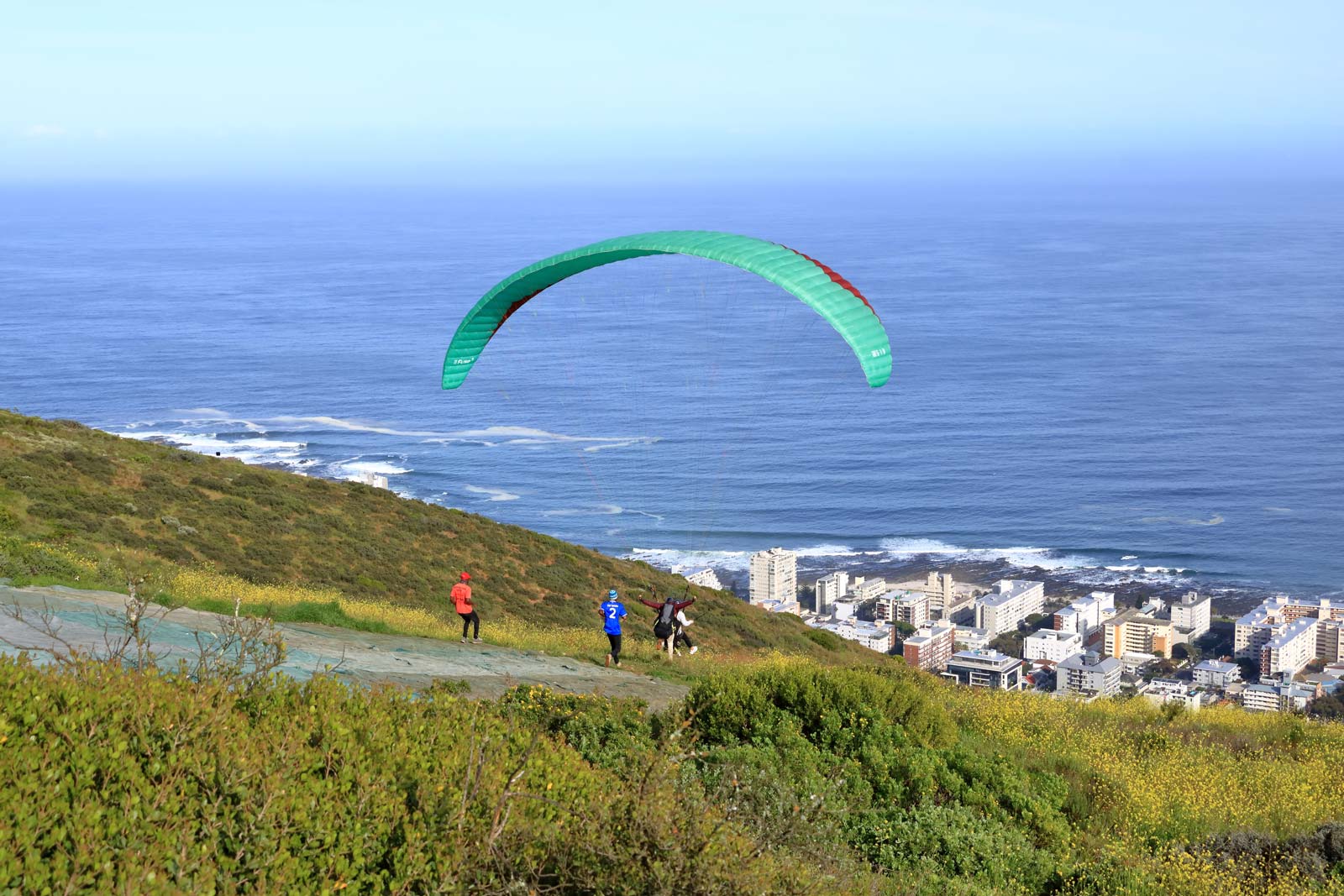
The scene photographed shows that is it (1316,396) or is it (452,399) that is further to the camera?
(452,399)

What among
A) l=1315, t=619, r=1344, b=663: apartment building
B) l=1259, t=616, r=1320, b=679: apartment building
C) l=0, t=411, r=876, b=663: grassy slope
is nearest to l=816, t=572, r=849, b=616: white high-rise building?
l=1259, t=616, r=1320, b=679: apartment building

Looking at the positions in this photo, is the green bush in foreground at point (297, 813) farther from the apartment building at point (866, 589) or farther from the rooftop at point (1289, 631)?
the apartment building at point (866, 589)

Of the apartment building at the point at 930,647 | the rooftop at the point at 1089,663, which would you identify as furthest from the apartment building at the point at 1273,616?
the apartment building at the point at 930,647

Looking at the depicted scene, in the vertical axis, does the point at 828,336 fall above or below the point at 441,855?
above

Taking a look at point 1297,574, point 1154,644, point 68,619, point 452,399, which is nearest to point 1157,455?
point 1297,574

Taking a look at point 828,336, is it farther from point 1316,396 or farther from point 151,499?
point 151,499

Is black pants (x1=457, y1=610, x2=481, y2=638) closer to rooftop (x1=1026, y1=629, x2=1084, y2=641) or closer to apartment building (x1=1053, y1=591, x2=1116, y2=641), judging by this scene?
rooftop (x1=1026, y1=629, x2=1084, y2=641)

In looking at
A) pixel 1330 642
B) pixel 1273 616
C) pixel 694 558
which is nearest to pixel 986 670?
pixel 1330 642
